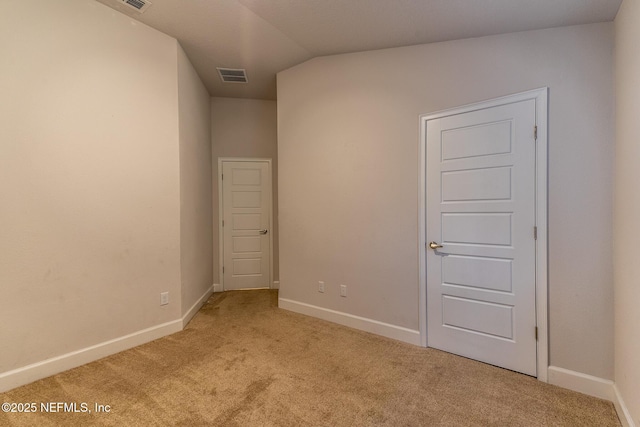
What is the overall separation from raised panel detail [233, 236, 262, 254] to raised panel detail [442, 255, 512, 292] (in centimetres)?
297

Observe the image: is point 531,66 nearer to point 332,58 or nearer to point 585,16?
point 585,16

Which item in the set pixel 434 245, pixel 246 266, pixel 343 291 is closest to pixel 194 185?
pixel 246 266

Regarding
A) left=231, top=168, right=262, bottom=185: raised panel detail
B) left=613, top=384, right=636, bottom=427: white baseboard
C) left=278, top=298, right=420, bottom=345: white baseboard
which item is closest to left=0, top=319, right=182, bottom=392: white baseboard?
left=278, top=298, right=420, bottom=345: white baseboard

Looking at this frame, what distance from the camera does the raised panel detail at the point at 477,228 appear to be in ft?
7.21

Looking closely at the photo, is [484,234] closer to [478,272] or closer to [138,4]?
[478,272]

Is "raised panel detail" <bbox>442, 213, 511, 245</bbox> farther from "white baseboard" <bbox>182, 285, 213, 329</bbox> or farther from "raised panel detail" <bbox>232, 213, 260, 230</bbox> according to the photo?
"raised panel detail" <bbox>232, 213, 260, 230</bbox>

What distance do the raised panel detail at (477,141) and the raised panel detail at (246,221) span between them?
3.05 m

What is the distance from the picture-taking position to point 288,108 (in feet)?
11.3

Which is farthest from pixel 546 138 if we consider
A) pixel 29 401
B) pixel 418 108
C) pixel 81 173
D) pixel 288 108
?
pixel 29 401

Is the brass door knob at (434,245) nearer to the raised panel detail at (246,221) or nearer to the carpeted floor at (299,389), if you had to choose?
the carpeted floor at (299,389)

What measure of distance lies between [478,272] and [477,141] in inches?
44.0

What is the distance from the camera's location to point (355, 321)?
2.98 metres

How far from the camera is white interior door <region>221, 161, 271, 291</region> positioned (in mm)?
4426

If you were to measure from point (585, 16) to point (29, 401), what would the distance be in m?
4.56
